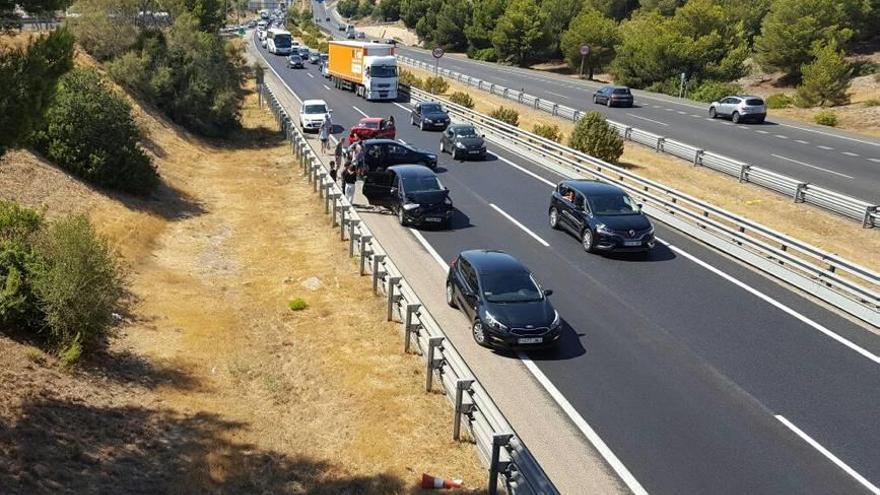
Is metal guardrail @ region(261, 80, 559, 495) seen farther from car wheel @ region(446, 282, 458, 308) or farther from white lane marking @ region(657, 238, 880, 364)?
white lane marking @ region(657, 238, 880, 364)

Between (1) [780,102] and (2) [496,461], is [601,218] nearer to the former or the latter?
(2) [496,461]

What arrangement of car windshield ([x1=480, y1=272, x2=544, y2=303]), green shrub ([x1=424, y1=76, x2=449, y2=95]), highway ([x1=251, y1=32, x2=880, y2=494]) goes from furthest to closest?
green shrub ([x1=424, y1=76, x2=449, y2=95]) → car windshield ([x1=480, y1=272, x2=544, y2=303]) → highway ([x1=251, y1=32, x2=880, y2=494])

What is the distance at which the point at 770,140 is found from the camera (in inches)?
1612

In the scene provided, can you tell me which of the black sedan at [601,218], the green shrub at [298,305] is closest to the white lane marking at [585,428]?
the green shrub at [298,305]

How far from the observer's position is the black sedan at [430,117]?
41219 mm

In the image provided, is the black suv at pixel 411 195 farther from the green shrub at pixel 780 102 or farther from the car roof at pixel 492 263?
the green shrub at pixel 780 102

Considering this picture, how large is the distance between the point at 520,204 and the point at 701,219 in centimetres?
613

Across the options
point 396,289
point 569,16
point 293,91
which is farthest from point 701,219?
point 569,16

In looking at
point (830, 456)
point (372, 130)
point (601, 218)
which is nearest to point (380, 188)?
point (601, 218)

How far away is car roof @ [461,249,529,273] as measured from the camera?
15.2 metres

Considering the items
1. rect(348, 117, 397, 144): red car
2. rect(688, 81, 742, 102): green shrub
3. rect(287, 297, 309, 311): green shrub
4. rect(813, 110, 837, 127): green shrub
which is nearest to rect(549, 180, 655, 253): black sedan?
rect(287, 297, 309, 311): green shrub

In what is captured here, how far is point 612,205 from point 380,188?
771cm

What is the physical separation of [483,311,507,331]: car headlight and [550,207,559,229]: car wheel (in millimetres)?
8614

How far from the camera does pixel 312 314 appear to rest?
16828mm
